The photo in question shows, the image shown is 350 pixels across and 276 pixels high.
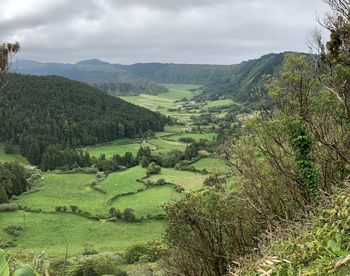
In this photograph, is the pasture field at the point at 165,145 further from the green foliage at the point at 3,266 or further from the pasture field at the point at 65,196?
the green foliage at the point at 3,266

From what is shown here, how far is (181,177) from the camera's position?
271 feet

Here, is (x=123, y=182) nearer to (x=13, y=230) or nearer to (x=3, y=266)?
(x=13, y=230)

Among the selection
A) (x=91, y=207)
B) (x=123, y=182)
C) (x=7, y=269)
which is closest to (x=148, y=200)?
(x=91, y=207)

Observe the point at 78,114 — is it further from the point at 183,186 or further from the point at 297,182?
the point at 297,182

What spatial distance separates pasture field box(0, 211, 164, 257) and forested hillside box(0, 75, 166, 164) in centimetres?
4925

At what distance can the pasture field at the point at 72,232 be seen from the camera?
57.8 meters

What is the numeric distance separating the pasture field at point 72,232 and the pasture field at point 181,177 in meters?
11.5

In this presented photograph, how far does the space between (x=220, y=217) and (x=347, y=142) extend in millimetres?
7218

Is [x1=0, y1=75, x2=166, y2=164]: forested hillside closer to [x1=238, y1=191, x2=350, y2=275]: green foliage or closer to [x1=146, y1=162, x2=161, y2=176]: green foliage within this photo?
[x1=146, y1=162, x2=161, y2=176]: green foliage

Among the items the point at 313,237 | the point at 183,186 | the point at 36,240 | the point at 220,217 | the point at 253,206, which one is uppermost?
the point at 313,237

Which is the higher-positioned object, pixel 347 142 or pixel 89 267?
pixel 347 142

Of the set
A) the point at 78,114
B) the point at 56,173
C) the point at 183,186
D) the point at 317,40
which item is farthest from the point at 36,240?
the point at 78,114

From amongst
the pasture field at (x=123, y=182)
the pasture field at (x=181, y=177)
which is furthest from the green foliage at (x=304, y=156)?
the pasture field at (x=123, y=182)

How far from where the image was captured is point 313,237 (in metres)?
7.14
